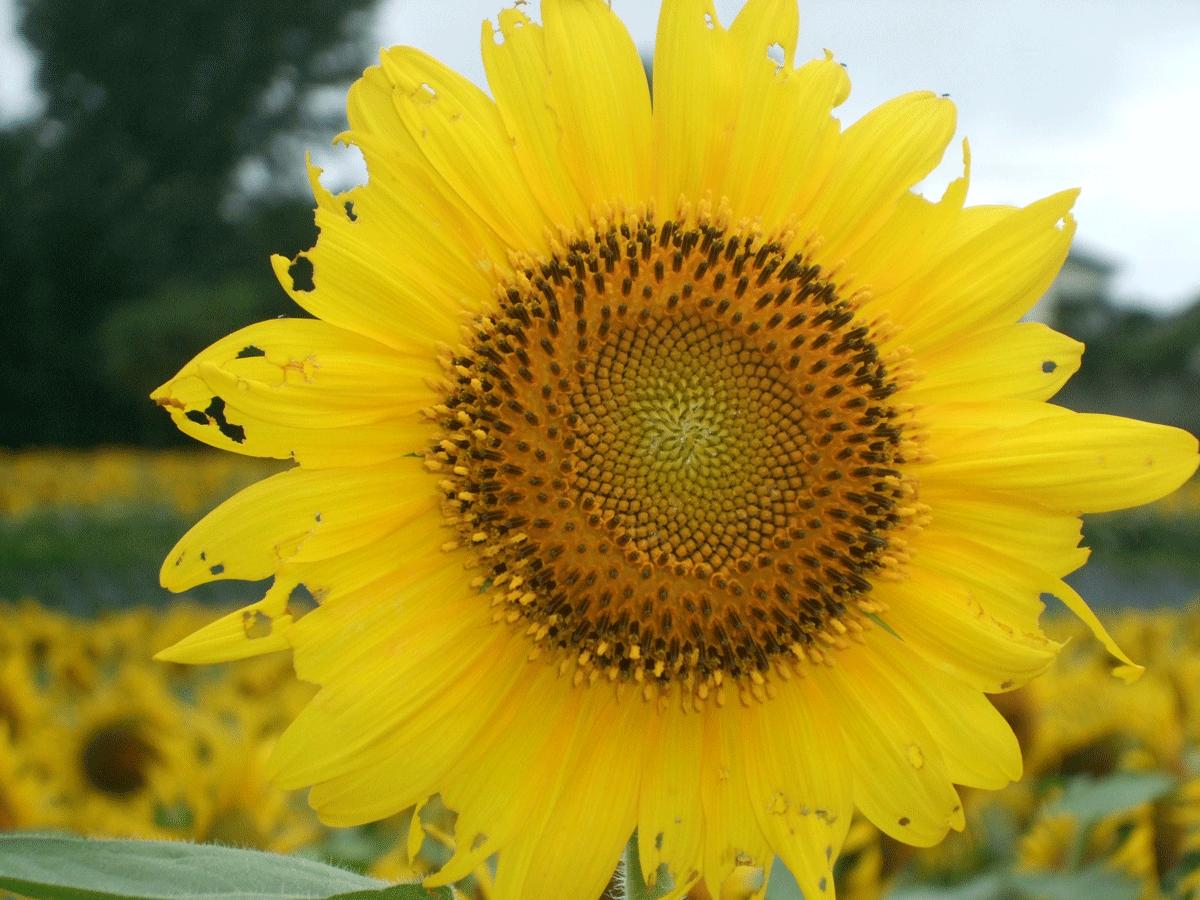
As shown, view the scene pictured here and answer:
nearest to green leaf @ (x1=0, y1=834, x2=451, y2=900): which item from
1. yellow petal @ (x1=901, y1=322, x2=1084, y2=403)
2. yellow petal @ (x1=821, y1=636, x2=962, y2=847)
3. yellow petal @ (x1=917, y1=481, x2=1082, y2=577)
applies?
yellow petal @ (x1=821, y1=636, x2=962, y2=847)

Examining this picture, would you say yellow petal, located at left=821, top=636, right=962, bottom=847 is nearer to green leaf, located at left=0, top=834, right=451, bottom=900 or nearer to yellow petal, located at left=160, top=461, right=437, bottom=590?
green leaf, located at left=0, top=834, right=451, bottom=900

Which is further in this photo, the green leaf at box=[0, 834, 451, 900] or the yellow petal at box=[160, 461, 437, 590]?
the yellow petal at box=[160, 461, 437, 590]

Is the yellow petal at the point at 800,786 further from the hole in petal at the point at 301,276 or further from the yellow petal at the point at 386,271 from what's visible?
the hole in petal at the point at 301,276

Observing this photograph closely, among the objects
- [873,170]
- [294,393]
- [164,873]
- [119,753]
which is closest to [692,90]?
[873,170]

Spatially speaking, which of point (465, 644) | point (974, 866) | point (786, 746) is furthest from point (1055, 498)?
point (974, 866)

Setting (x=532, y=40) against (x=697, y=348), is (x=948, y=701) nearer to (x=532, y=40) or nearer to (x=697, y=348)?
(x=697, y=348)

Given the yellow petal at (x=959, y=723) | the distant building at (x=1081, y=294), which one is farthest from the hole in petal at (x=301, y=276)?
the distant building at (x=1081, y=294)
